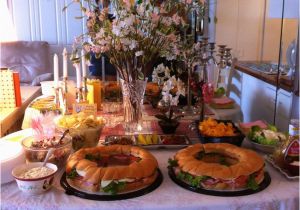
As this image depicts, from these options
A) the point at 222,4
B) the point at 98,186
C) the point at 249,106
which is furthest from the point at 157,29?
the point at 222,4

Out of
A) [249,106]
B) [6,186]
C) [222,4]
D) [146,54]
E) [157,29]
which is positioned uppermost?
[222,4]

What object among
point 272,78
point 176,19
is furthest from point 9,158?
point 272,78

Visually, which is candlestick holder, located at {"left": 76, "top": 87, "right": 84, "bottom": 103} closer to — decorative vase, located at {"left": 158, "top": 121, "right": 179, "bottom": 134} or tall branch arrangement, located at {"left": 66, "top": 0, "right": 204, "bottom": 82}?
tall branch arrangement, located at {"left": 66, "top": 0, "right": 204, "bottom": 82}

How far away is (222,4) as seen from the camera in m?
4.27

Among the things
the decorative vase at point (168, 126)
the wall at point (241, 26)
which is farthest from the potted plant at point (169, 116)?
the wall at point (241, 26)

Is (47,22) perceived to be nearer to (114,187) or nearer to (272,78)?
(272,78)

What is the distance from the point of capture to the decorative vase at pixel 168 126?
1601mm

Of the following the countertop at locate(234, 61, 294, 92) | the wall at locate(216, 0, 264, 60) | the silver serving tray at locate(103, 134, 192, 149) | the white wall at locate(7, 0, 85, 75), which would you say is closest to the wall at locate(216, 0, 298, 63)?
the wall at locate(216, 0, 264, 60)

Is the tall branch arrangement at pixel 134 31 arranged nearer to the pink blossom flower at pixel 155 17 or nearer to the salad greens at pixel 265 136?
the pink blossom flower at pixel 155 17

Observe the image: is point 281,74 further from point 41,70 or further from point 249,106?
point 41,70

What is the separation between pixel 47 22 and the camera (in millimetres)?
4613

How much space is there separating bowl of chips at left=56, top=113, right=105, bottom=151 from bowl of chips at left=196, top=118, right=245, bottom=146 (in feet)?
1.34

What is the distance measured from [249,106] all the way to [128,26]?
2.43 m

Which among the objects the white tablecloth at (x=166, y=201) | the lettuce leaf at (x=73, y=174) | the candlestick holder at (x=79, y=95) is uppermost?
the candlestick holder at (x=79, y=95)
